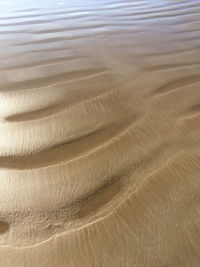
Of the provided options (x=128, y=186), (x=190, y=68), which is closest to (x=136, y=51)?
(x=190, y=68)

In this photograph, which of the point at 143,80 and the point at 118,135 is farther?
the point at 143,80

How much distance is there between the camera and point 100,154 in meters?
0.99

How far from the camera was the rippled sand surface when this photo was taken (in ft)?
2.35

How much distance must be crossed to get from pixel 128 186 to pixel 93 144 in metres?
0.22

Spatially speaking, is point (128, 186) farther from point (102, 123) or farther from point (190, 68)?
point (190, 68)

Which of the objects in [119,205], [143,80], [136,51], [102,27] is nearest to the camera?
[119,205]

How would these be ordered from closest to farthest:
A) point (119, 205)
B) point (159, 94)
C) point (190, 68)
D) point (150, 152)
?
point (119, 205) < point (150, 152) < point (159, 94) < point (190, 68)

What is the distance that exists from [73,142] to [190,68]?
0.83m

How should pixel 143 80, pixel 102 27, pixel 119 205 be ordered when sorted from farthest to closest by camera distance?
pixel 102 27 < pixel 143 80 < pixel 119 205

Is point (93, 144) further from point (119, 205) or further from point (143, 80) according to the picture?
point (143, 80)

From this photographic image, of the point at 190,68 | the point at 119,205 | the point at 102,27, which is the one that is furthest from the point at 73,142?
the point at 102,27

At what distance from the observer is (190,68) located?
63.2 inches

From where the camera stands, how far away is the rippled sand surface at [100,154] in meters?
0.72

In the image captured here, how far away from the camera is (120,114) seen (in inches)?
46.9
